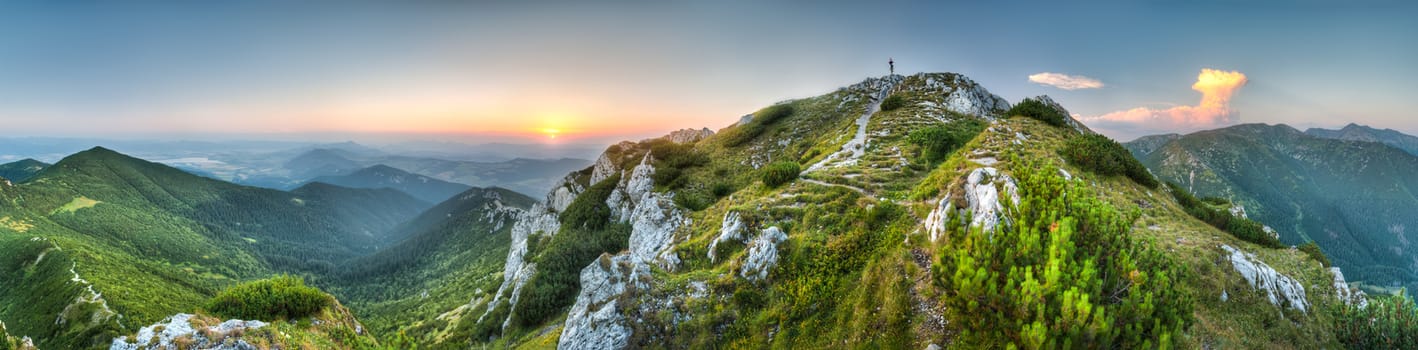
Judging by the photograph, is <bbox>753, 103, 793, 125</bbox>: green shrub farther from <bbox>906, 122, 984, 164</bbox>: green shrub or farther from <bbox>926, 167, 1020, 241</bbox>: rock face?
<bbox>926, 167, 1020, 241</bbox>: rock face

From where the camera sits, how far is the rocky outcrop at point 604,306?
1958 centimetres

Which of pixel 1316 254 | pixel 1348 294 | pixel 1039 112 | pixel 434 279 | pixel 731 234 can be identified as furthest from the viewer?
pixel 434 279

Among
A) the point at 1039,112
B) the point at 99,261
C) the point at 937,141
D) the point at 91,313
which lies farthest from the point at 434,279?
the point at 1039,112

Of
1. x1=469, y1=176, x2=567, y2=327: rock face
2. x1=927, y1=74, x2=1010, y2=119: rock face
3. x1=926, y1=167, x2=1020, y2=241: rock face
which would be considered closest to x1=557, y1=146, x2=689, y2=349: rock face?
x1=926, y1=167, x2=1020, y2=241: rock face

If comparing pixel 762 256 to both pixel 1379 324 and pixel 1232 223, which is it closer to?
pixel 1379 324

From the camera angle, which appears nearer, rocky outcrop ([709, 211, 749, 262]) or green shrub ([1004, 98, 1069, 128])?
rocky outcrop ([709, 211, 749, 262])

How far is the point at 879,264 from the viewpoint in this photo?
16875 mm

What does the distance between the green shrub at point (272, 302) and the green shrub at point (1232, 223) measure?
52657 mm

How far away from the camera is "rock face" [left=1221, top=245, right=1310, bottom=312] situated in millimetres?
14380

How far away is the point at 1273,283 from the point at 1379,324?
83.5 inches

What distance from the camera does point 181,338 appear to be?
1964 centimetres

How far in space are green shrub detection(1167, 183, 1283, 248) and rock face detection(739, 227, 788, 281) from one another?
19737 millimetres

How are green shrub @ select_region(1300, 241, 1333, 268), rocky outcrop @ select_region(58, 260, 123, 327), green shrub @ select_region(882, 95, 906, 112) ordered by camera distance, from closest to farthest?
green shrub @ select_region(1300, 241, 1333, 268) → green shrub @ select_region(882, 95, 906, 112) → rocky outcrop @ select_region(58, 260, 123, 327)

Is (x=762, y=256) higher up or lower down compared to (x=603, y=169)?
higher up
